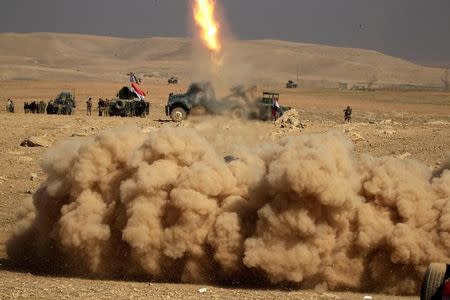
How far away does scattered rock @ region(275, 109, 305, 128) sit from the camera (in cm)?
2823

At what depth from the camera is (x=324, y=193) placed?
8.77 m

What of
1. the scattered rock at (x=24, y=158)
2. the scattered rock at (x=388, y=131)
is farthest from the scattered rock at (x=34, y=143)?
the scattered rock at (x=388, y=131)

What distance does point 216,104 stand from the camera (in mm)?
28547

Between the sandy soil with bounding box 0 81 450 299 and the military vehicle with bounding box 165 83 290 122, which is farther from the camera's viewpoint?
the military vehicle with bounding box 165 83 290 122

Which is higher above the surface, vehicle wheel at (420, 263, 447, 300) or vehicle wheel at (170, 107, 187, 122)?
vehicle wheel at (170, 107, 187, 122)

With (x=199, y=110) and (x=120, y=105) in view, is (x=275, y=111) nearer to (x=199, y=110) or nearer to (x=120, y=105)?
(x=199, y=110)

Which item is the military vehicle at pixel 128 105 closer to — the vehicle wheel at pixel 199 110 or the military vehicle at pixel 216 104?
the military vehicle at pixel 216 104

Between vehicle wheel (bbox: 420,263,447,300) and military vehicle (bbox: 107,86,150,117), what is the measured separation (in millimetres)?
27552

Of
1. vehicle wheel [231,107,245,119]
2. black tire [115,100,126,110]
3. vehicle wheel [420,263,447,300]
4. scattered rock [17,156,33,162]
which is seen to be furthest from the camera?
black tire [115,100,126,110]

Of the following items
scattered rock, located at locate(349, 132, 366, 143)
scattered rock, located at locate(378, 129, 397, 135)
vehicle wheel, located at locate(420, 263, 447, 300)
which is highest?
scattered rock, located at locate(378, 129, 397, 135)

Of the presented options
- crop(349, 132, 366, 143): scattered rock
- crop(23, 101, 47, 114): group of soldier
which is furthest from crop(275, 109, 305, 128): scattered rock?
crop(23, 101, 47, 114): group of soldier

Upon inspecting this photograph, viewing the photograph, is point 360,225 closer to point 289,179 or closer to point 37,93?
point 289,179

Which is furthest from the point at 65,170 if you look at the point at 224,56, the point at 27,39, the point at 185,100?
the point at 27,39

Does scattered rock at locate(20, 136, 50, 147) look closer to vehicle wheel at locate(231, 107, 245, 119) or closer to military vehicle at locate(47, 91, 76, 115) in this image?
vehicle wheel at locate(231, 107, 245, 119)
